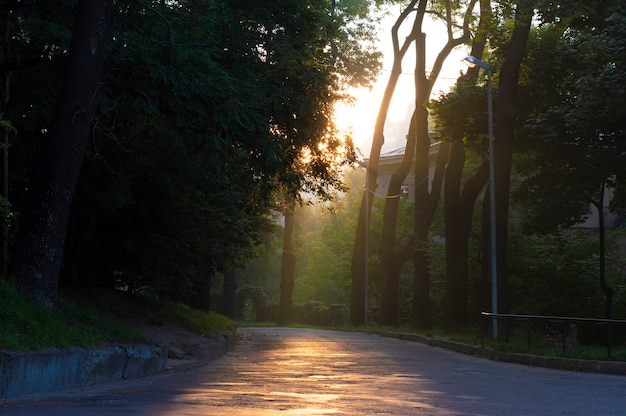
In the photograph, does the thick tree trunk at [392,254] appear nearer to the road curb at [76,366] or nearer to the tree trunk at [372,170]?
the tree trunk at [372,170]

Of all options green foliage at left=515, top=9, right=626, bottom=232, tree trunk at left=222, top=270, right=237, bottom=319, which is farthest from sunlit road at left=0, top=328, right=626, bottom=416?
tree trunk at left=222, top=270, right=237, bottom=319

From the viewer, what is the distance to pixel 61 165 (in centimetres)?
1509

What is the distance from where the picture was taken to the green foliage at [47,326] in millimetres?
11914

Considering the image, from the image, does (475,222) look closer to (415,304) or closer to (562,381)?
(415,304)

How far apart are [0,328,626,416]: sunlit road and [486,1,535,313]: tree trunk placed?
991cm

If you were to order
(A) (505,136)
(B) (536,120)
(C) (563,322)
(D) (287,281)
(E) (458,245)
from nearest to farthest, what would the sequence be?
(C) (563,322) < (A) (505,136) < (B) (536,120) < (E) (458,245) < (D) (287,281)

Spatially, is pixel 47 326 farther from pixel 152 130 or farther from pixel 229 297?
pixel 229 297

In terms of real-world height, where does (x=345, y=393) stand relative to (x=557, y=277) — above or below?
below

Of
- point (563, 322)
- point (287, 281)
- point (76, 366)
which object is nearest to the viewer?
point (76, 366)

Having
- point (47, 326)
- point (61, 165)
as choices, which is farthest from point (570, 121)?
point (47, 326)

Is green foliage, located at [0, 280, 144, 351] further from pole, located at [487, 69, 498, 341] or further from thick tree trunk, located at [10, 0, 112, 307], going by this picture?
pole, located at [487, 69, 498, 341]

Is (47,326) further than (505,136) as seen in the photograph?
No

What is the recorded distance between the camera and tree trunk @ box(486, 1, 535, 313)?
2964 centimetres

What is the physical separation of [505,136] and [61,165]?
18.1 m
